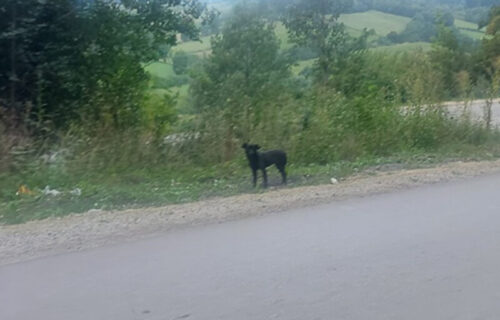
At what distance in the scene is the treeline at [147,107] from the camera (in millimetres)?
13930

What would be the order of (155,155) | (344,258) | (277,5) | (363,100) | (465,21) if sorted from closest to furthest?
(344,258)
(155,155)
(363,100)
(277,5)
(465,21)

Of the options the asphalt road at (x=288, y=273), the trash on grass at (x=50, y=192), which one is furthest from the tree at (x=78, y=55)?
the asphalt road at (x=288, y=273)

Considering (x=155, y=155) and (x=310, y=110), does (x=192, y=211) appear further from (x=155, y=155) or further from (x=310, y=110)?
(x=310, y=110)

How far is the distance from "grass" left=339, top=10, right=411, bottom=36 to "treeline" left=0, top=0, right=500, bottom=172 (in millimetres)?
6459

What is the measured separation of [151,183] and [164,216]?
3040mm

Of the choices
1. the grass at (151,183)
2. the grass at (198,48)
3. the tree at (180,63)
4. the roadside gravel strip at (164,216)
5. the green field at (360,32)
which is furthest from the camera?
the tree at (180,63)

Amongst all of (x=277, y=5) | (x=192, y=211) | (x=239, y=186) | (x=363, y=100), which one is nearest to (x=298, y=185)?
(x=239, y=186)

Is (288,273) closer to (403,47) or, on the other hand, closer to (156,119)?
(156,119)

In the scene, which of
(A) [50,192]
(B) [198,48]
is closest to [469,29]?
(B) [198,48]

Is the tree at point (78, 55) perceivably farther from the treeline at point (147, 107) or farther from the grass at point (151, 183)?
the grass at point (151, 183)

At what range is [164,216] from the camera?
9.25m

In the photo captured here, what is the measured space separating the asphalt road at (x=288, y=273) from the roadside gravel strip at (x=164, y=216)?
0.34 m

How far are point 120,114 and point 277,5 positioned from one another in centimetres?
1033

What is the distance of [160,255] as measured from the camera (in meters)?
7.57
